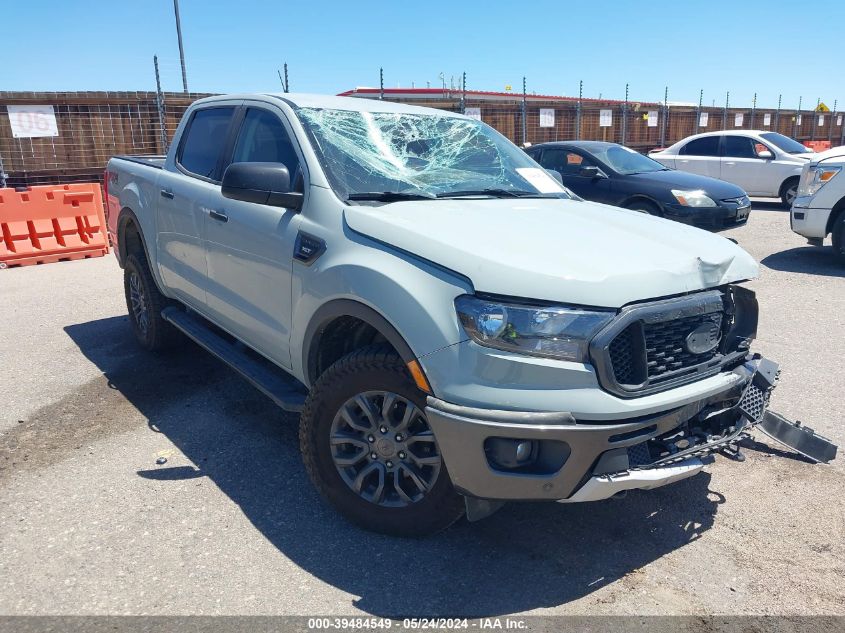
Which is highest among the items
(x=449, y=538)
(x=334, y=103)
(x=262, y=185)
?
(x=334, y=103)

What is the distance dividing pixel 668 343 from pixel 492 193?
142 cm

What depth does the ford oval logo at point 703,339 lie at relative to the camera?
8.77ft

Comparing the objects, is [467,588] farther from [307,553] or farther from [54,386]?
[54,386]

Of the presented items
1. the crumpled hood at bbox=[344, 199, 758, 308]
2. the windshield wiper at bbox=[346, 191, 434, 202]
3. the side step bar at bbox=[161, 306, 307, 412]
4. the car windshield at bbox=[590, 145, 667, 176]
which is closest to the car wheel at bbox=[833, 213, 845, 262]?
the car windshield at bbox=[590, 145, 667, 176]

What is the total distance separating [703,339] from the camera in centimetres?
273

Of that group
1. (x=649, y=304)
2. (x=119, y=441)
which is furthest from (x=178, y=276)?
(x=649, y=304)

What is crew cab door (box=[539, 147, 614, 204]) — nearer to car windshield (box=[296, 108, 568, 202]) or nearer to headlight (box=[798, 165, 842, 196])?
headlight (box=[798, 165, 842, 196])

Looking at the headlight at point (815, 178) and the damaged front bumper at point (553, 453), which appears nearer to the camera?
the damaged front bumper at point (553, 453)

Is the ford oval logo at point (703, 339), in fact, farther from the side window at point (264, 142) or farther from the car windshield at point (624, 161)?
the car windshield at point (624, 161)

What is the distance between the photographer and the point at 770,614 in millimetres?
2537

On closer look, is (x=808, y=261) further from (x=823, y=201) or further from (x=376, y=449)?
(x=376, y=449)

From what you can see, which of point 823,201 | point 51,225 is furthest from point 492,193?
point 51,225

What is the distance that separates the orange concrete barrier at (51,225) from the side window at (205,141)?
6173mm

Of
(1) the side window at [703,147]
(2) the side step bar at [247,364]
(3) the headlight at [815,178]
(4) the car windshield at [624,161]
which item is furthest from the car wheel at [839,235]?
(2) the side step bar at [247,364]
